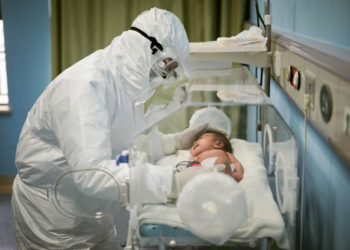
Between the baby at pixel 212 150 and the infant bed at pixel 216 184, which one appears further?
the baby at pixel 212 150

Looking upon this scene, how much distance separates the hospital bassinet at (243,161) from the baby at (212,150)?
4 cm

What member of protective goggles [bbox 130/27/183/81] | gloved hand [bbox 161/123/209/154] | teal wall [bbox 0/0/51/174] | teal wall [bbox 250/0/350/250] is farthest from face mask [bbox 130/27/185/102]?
teal wall [bbox 0/0/51/174]

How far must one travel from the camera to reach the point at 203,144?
5.87ft

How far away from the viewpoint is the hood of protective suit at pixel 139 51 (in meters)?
1.79

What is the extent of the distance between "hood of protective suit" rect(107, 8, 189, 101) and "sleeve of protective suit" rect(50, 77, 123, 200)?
17 centimetres

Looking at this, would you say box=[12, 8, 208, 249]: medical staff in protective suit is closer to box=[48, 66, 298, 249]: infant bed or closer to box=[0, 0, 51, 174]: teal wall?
box=[48, 66, 298, 249]: infant bed

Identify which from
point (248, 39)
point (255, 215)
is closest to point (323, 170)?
point (255, 215)

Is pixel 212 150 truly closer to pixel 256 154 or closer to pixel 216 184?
pixel 256 154

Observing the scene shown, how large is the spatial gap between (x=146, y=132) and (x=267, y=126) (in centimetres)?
47

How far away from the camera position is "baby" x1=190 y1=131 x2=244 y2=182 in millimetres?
1683

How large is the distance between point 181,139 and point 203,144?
0.33ft

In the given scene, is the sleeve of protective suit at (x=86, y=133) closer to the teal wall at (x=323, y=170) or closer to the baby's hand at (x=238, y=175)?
the baby's hand at (x=238, y=175)

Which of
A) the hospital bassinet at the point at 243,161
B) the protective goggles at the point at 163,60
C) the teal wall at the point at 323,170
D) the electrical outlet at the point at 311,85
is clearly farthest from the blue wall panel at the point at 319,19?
the protective goggles at the point at 163,60

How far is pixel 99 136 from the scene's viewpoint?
57.2 inches
